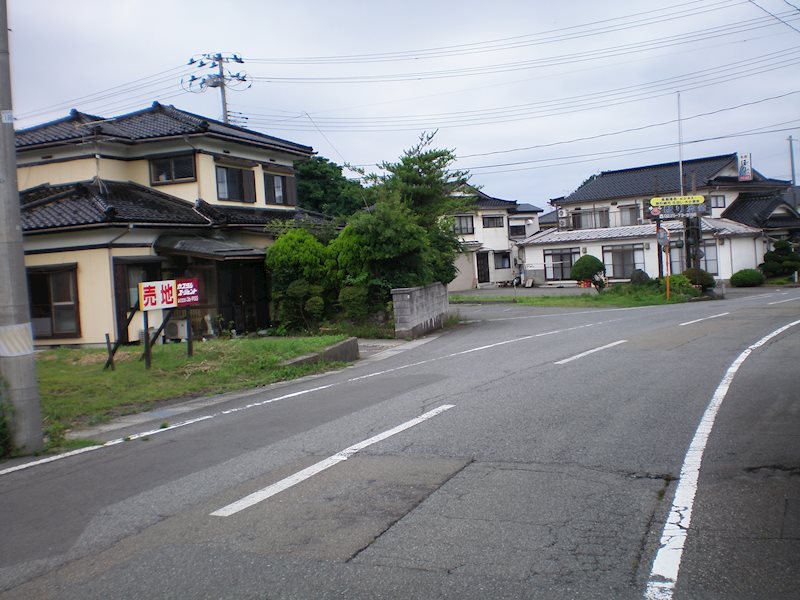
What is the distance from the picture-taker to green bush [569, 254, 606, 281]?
48.0 metres

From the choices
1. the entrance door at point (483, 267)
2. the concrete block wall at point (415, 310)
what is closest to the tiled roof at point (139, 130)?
the concrete block wall at point (415, 310)

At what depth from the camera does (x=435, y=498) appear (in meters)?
5.86

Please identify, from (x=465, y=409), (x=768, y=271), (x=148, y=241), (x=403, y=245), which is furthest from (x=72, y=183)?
(x=768, y=271)

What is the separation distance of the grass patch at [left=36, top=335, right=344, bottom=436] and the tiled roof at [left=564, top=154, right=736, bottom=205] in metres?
39.3

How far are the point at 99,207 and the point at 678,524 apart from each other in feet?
63.4

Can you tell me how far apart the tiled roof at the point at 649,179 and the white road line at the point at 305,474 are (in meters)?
43.7

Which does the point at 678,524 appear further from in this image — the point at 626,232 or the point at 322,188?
the point at 626,232

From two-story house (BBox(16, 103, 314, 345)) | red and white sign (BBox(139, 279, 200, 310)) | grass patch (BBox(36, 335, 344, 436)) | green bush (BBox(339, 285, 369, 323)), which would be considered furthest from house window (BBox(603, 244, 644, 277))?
red and white sign (BBox(139, 279, 200, 310))

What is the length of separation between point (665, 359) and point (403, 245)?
990cm

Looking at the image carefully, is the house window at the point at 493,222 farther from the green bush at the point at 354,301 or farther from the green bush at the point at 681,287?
the green bush at the point at 354,301

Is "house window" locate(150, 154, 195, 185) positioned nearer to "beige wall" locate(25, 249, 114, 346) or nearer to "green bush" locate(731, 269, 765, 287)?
"beige wall" locate(25, 249, 114, 346)

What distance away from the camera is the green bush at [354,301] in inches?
854

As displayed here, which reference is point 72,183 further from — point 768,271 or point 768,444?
point 768,271

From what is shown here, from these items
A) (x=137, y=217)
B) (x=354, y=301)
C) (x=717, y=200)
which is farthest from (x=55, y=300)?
(x=717, y=200)
